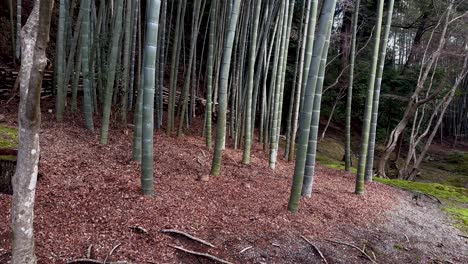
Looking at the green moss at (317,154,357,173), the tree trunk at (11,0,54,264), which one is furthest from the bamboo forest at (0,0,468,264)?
the green moss at (317,154,357,173)

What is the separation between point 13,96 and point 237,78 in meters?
4.39

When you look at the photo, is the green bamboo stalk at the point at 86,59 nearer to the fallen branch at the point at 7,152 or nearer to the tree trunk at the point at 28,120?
the fallen branch at the point at 7,152

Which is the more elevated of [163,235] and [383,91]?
[383,91]

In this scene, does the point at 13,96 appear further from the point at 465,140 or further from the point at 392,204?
the point at 465,140

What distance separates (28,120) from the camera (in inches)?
66.3

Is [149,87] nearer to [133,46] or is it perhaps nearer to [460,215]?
[133,46]

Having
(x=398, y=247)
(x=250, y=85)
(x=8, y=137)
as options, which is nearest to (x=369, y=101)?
(x=250, y=85)

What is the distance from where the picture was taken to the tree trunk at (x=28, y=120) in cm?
165

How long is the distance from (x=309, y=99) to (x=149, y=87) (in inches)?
61.7

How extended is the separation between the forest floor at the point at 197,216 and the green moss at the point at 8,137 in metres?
0.32

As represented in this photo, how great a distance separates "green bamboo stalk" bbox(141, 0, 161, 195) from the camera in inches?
119

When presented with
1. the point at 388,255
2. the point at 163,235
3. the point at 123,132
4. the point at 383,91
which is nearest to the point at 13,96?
the point at 123,132

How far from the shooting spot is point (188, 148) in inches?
236

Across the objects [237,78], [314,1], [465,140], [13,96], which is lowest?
[465,140]
